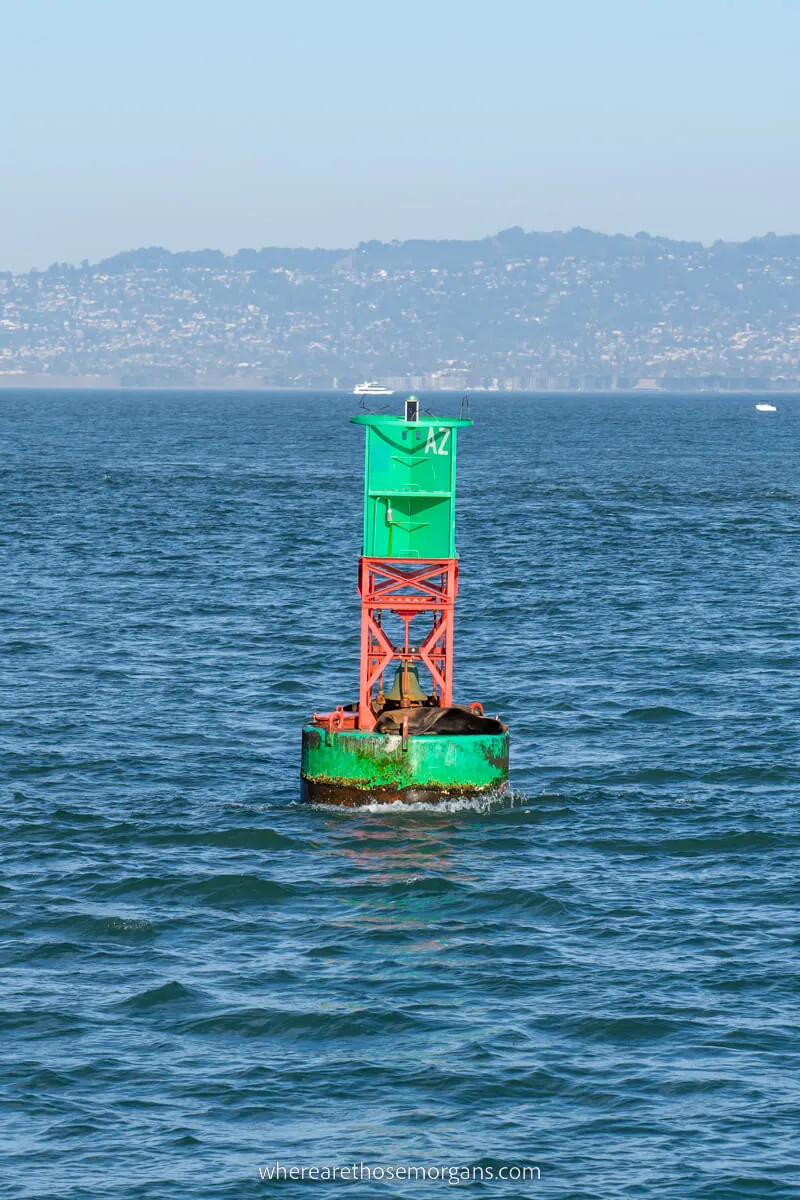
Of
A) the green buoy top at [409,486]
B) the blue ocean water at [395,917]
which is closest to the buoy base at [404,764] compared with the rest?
the blue ocean water at [395,917]

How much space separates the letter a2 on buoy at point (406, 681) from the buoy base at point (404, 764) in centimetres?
2

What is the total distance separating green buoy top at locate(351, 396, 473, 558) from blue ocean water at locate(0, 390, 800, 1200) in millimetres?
5958

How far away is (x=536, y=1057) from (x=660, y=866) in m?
10.8

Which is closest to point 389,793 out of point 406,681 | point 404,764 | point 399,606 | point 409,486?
point 404,764

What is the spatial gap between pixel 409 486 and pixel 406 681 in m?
4.48

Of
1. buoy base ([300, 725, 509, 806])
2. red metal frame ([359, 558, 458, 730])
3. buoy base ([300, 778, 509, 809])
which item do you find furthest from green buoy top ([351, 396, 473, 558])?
buoy base ([300, 778, 509, 809])

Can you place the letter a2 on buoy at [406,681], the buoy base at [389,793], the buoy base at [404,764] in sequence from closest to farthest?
the buoy base at [404,764], the letter a2 on buoy at [406,681], the buoy base at [389,793]

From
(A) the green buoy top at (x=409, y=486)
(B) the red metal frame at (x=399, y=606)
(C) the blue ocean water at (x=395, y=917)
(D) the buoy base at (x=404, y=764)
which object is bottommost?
(C) the blue ocean water at (x=395, y=917)

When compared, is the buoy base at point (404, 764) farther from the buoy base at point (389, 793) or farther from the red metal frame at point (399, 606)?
the red metal frame at point (399, 606)

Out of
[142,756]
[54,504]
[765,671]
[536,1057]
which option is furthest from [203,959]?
[54,504]

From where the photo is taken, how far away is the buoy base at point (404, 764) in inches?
1656

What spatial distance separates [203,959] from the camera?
3488 cm

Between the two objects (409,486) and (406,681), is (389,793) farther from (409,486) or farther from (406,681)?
(409,486)

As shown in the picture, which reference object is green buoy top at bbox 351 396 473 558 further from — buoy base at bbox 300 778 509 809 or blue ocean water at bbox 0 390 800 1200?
blue ocean water at bbox 0 390 800 1200
